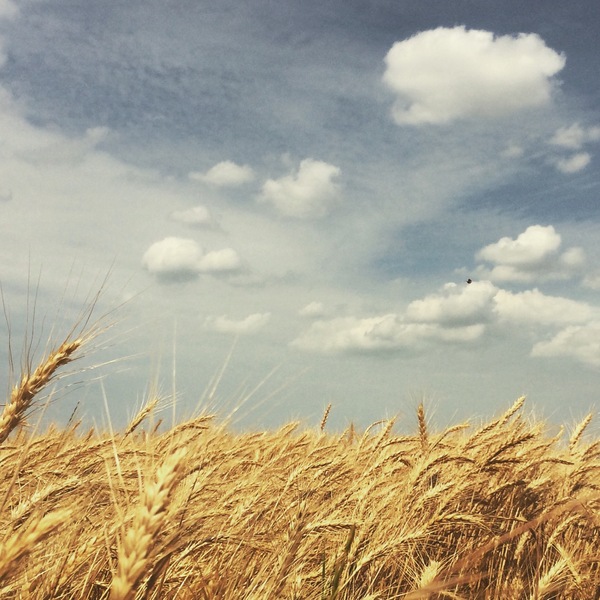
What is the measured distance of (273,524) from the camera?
3148mm

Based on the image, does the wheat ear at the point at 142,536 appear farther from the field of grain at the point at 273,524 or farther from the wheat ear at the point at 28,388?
the wheat ear at the point at 28,388

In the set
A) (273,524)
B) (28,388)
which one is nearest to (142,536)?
(28,388)

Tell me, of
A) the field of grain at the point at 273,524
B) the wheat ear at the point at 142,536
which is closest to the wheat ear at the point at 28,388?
the field of grain at the point at 273,524

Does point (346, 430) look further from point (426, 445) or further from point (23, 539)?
point (23, 539)

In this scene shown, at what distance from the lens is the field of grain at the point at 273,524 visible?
1.51m

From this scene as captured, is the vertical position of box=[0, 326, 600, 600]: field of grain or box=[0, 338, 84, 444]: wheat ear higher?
box=[0, 338, 84, 444]: wheat ear

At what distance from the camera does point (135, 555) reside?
1.10 m

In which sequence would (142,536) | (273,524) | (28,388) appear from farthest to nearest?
(273,524)
(28,388)
(142,536)

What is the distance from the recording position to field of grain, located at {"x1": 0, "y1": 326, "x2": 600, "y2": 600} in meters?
1.51

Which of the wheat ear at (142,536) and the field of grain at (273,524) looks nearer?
the wheat ear at (142,536)

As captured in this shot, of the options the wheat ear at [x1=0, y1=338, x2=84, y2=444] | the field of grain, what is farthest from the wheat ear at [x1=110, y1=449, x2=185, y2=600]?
the wheat ear at [x1=0, y1=338, x2=84, y2=444]

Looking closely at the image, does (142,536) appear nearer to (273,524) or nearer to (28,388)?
(28,388)

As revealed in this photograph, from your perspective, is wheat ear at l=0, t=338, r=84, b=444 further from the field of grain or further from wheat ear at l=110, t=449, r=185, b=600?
wheat ear at l=110, t=449, r=185, b=600

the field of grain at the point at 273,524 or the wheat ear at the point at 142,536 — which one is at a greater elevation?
the wheat ear at the point at 142,536
